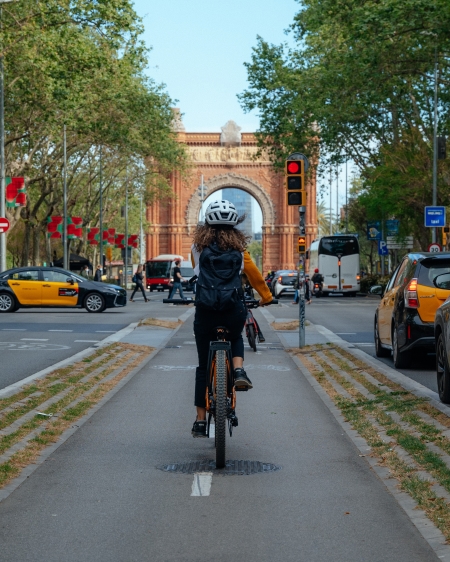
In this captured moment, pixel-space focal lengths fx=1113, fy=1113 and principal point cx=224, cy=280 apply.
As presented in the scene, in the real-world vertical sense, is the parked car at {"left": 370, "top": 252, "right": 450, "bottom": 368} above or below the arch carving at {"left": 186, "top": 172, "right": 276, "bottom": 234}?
below

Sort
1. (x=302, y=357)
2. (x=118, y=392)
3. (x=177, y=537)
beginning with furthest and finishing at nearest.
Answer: (x=302, y=357) < (x=118, y=392) < (x=177, y=537)

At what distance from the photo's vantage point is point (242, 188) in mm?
97688

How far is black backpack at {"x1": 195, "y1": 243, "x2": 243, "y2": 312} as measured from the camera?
8133mm

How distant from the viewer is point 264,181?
97.2 metres

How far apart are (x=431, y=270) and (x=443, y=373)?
13.5 feet

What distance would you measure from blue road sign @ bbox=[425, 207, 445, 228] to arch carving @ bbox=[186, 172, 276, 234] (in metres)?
55.1

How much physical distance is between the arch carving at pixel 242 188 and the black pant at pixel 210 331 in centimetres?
8839

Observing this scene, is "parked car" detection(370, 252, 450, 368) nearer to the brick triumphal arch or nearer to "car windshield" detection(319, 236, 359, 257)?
"car windshield" detection(319, 236, 359, 257)

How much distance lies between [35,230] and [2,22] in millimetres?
21428

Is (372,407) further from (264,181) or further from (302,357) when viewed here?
(264,181)

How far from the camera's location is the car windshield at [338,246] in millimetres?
66812

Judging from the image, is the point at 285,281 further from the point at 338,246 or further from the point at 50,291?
the point at 50,291

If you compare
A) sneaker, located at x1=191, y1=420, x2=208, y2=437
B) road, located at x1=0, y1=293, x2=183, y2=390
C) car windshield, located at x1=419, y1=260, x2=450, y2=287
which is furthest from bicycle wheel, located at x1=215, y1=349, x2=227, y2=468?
car windshield, located at x1=419, y1=260, x2=450, y2=287

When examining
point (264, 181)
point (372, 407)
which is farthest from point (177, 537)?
point (264, 181)
